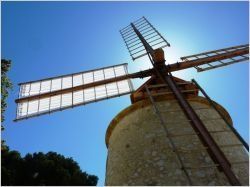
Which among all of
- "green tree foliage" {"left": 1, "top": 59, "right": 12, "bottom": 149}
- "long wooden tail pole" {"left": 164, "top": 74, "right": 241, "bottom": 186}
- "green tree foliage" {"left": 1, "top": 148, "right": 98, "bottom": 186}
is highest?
"green tree foliage" {"left": 1, "top": 59, "right": 12, "bottom": 149}

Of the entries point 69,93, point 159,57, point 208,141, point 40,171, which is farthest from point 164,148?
point 40,171

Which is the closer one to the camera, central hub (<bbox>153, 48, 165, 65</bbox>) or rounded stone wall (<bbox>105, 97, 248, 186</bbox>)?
rounded stone wall (<bbox>105, 97, 248, 186</bbox>)

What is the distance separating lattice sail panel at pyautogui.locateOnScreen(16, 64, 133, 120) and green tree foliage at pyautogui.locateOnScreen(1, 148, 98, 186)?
30.2ft

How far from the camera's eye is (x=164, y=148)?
19.6 ft

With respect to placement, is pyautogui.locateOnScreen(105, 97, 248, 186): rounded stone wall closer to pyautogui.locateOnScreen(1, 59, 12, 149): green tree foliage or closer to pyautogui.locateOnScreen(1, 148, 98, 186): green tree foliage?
pyautogui.locateOnScreen(1, 59, 12, 149): green tree foliage

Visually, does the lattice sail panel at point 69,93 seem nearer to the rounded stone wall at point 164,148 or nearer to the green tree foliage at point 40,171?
the rounded stone wall at point 164,148

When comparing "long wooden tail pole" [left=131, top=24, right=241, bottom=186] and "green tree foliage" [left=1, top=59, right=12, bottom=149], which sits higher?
"green tree foliage" [left=1, top=59, right=12, bottom=149]

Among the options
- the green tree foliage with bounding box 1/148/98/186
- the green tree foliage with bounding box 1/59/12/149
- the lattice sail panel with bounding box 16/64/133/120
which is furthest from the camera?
the green tree foliage with bounding box 1/148/98/186

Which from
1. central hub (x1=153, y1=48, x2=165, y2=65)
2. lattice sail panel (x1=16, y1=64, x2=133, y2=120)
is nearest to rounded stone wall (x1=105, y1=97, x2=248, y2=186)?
lattice sail panel (x1=16, y1=64, x2=133, y2=120)

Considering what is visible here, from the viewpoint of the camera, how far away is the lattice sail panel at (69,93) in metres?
8.00

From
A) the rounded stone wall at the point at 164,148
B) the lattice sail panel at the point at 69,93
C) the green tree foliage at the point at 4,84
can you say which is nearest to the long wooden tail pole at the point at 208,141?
the rounded stone wall at the point at 164,148

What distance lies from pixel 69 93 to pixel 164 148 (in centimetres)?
365

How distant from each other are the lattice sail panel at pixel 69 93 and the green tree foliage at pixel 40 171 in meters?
9.21

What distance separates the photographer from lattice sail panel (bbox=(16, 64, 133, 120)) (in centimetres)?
800
